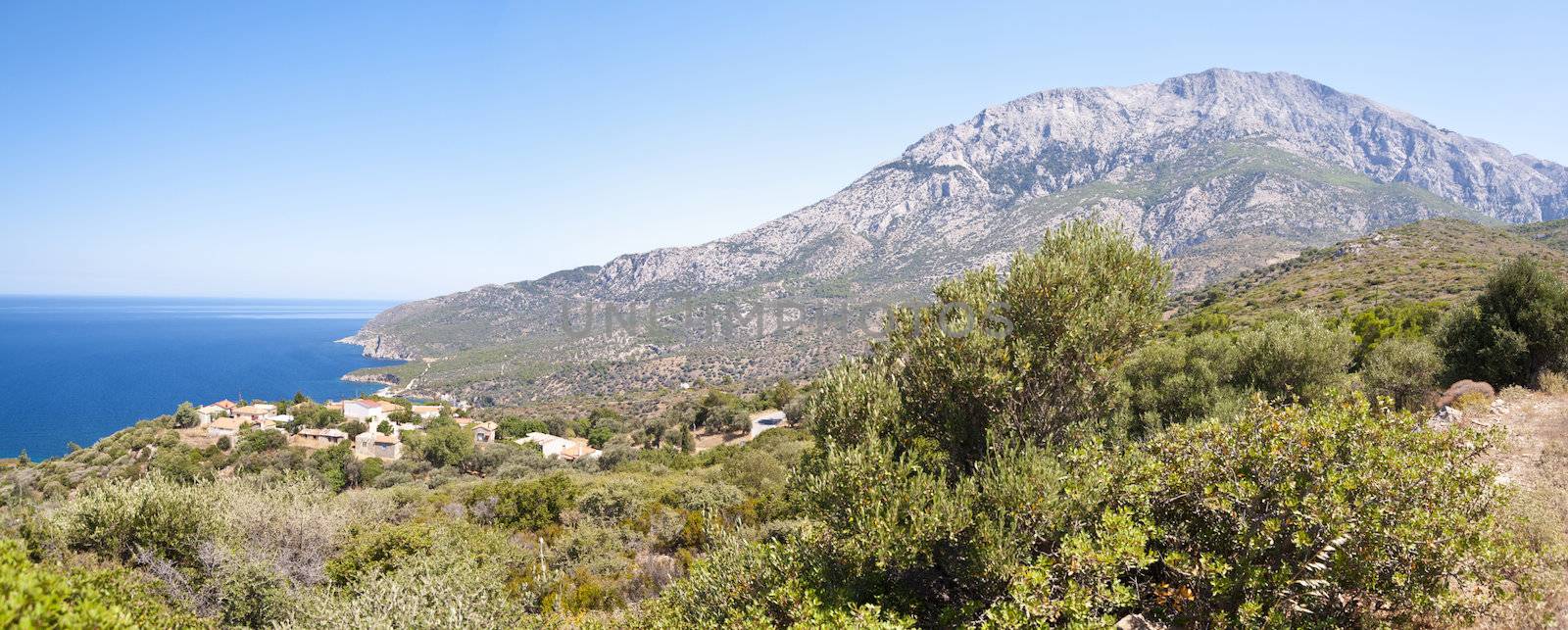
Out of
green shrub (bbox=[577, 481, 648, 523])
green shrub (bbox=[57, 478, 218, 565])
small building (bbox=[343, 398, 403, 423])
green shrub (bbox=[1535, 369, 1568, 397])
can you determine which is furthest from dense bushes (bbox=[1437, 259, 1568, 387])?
small building (bbox=[343, 398, 403, 423])

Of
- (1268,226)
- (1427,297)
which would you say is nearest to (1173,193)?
(1268,226)

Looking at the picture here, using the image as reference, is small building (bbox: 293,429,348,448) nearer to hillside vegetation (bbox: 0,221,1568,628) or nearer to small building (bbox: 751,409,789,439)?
hillside vegetation (bbox: 0,221,1568,628)

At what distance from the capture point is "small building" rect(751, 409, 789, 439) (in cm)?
5309

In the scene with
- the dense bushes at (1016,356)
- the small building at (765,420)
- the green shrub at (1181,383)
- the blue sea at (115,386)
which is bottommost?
the blue sea at (115,386)

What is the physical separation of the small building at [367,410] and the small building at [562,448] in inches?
703

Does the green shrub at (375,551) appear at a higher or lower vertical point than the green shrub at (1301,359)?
lower

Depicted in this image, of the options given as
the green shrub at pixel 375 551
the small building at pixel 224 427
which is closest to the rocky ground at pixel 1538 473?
the green shrub at pixel 375 551

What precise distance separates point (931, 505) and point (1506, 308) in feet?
72.1

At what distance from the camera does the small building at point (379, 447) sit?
49091mm

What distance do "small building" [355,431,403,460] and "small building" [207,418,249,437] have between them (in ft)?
37.2

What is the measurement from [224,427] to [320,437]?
979 centimetres

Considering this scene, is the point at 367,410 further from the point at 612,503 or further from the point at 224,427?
the point at 612,503

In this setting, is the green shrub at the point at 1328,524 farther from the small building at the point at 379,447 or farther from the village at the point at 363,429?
the small building at the point at 379,447

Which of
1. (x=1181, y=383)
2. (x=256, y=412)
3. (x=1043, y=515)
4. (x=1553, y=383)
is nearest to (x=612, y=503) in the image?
(x=1043, y=515)
